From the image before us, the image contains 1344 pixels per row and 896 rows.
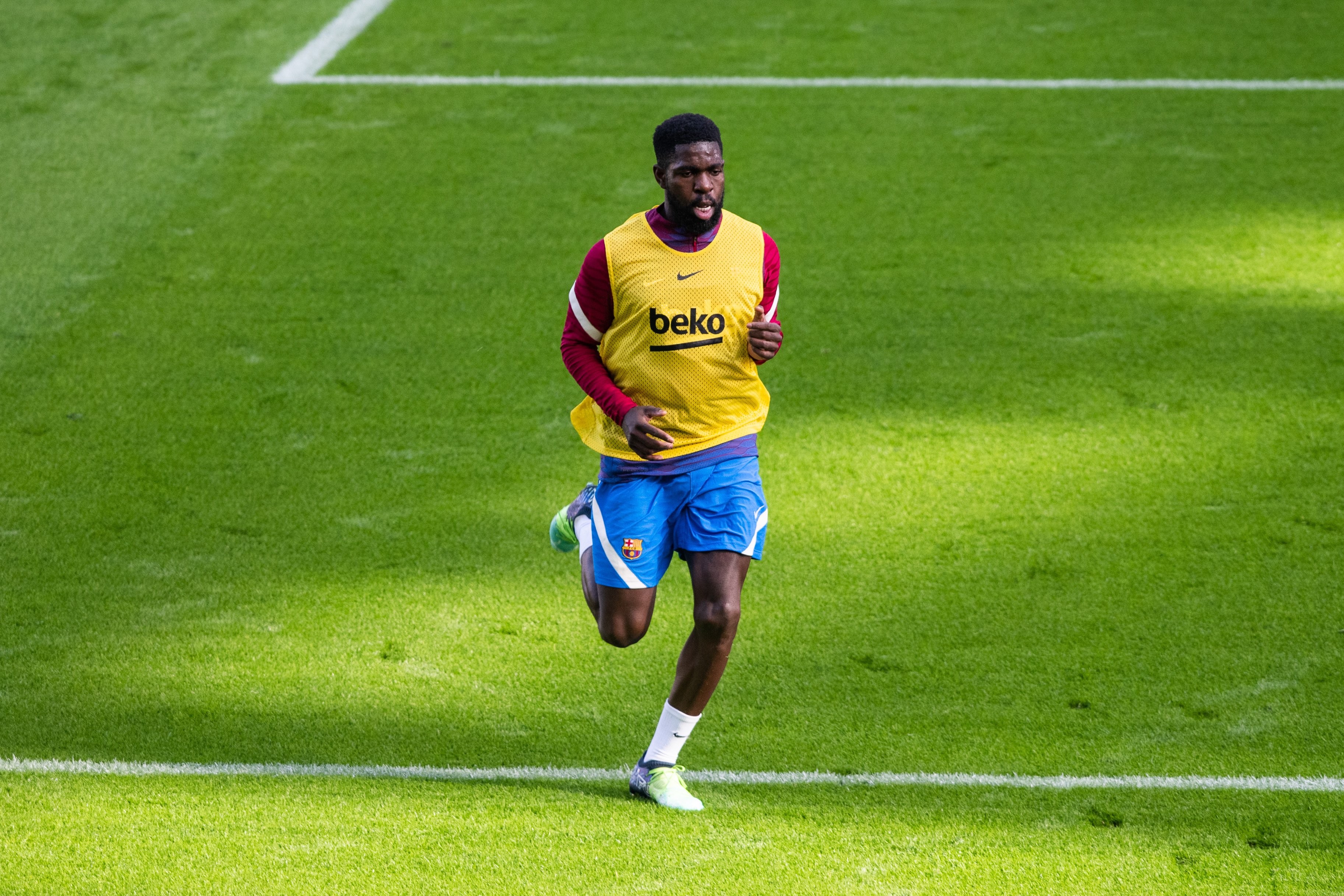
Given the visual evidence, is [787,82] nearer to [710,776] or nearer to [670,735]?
[710,776]

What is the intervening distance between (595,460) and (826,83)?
16.4 feet

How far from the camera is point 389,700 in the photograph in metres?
5.30

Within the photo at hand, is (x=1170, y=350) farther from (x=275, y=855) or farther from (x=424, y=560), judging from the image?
(x=275, y=855)

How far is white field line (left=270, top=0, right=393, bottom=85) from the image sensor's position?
36.7 ft

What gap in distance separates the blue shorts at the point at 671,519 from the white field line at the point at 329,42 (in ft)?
24.8

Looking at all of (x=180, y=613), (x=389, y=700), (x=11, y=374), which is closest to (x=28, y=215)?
(x=11, y=374)

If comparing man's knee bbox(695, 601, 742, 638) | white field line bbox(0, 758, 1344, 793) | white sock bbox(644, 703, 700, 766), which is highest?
man's knee bbox(695, 601, 742, 638)

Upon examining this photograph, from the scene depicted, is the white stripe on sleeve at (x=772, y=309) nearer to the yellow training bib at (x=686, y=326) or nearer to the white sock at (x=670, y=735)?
the yellow training bib at (x=686, y=326)

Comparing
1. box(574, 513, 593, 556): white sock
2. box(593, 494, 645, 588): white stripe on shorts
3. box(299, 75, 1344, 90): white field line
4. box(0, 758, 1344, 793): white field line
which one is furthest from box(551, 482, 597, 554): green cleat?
box(299, 75, 1344, 90): white field line

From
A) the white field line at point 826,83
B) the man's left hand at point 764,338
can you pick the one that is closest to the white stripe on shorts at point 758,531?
the man's left hand at point 764,338

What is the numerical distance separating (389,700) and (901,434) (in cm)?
289

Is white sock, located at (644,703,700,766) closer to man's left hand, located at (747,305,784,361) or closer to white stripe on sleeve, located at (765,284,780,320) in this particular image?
man's left hand, located at (747,305,784,361)

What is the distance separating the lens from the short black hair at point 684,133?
4.21m

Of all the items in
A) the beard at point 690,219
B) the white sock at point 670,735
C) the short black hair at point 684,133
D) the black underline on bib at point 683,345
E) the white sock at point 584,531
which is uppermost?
the short black hair at point 684,133
